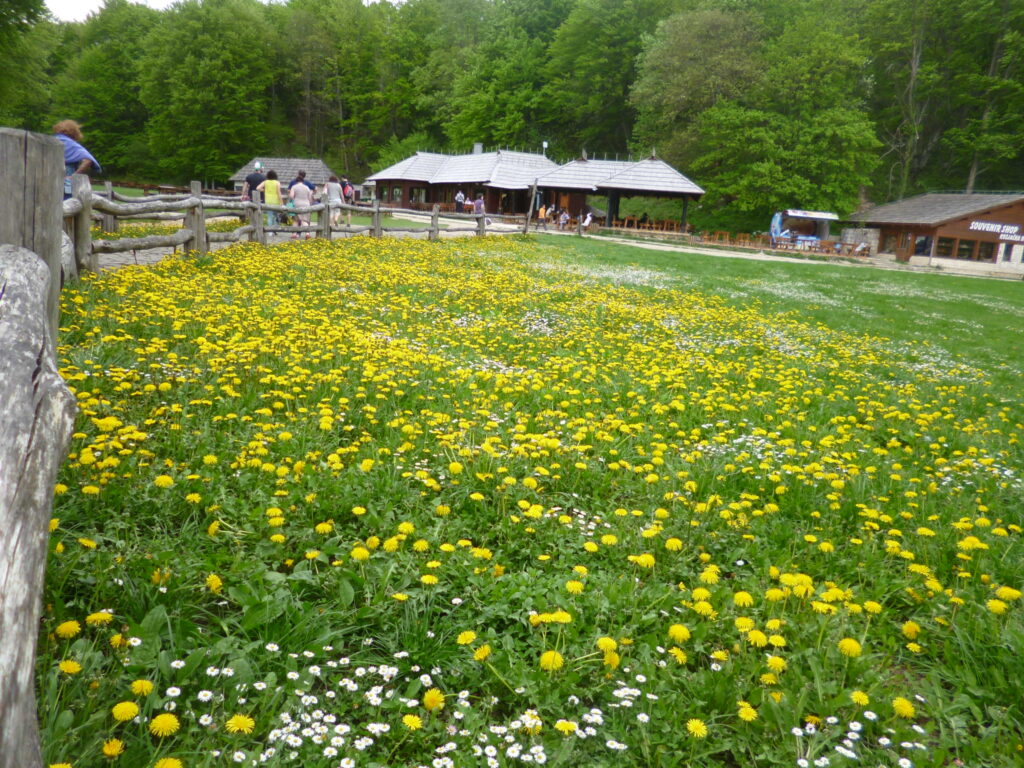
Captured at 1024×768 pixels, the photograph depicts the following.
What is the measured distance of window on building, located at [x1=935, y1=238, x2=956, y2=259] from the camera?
37.6 m

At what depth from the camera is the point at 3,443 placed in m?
1.21

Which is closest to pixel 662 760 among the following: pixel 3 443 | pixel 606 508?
pixel 606 508

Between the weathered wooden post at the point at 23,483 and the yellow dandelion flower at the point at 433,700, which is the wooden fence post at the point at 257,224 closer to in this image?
Result: the weathered wooden post at the point at 23,483

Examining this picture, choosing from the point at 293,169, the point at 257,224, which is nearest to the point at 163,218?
the point at 257,224

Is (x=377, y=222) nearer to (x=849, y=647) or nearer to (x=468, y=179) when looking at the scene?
(x=849, y=647)

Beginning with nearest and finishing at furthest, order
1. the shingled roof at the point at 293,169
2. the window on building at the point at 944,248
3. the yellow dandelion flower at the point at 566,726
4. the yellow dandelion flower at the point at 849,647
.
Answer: the yellow dandelion flower at the point at 566,726, the yellow dandelion flower at the point at 849,647, the window on building at the point at 944,248, the shingled roof at the point at 293,169

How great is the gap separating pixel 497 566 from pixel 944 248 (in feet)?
145

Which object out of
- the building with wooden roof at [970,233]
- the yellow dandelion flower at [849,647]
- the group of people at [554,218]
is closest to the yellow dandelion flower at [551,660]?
the yellow dandelion flower at [849,647]

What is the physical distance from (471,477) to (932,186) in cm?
6072

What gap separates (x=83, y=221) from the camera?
24.1 feet

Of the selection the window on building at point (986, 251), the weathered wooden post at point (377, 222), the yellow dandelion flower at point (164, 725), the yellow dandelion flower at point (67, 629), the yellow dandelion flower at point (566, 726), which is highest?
the window on building at point (986, 251)

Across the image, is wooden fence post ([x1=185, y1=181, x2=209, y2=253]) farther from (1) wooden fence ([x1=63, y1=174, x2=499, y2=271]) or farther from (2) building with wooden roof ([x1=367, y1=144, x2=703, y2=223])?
(2) building with wooden roof ([x1=367, y1=144, x2=703, y2=223])

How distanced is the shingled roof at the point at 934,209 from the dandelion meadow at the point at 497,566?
38048 millimetres

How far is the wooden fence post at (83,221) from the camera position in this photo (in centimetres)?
728
